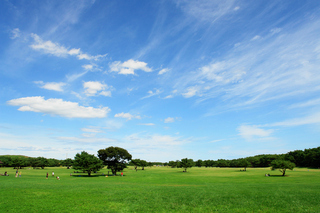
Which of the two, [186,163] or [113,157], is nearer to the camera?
[113,157]

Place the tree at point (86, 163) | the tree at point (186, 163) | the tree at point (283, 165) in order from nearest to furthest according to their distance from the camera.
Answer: the tree at point (86, 163) < the tree at point (283, 165) < the tree at point (186, 163)

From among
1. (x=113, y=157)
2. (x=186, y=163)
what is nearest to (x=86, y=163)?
(x=113, y=157)

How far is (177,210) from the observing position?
21344 millimetres

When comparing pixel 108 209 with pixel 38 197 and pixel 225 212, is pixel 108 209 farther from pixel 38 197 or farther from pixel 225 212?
pixel 225 212

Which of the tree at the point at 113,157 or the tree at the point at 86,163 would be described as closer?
the tree at the point at 86,163

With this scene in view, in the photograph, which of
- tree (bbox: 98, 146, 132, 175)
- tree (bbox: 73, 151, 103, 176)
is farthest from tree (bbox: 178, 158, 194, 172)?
tree (bbox: 73, 151, 103, 176)

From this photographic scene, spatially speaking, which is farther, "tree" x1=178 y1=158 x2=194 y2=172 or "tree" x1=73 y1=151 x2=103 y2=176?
"tree" x1=178 y1=158 x2=194 y2=172

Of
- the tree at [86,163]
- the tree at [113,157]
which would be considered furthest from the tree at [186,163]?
the tree at [86,163]

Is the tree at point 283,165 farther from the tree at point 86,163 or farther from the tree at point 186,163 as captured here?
the tree at point 86,163

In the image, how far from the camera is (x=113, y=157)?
80188 mm

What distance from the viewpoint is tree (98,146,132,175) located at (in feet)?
261

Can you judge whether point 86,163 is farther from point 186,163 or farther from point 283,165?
point 283,165

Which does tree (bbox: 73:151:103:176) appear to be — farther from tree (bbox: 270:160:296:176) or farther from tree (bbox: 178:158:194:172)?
tree (bbox: 270:160:296:176)

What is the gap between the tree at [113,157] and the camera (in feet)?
261
